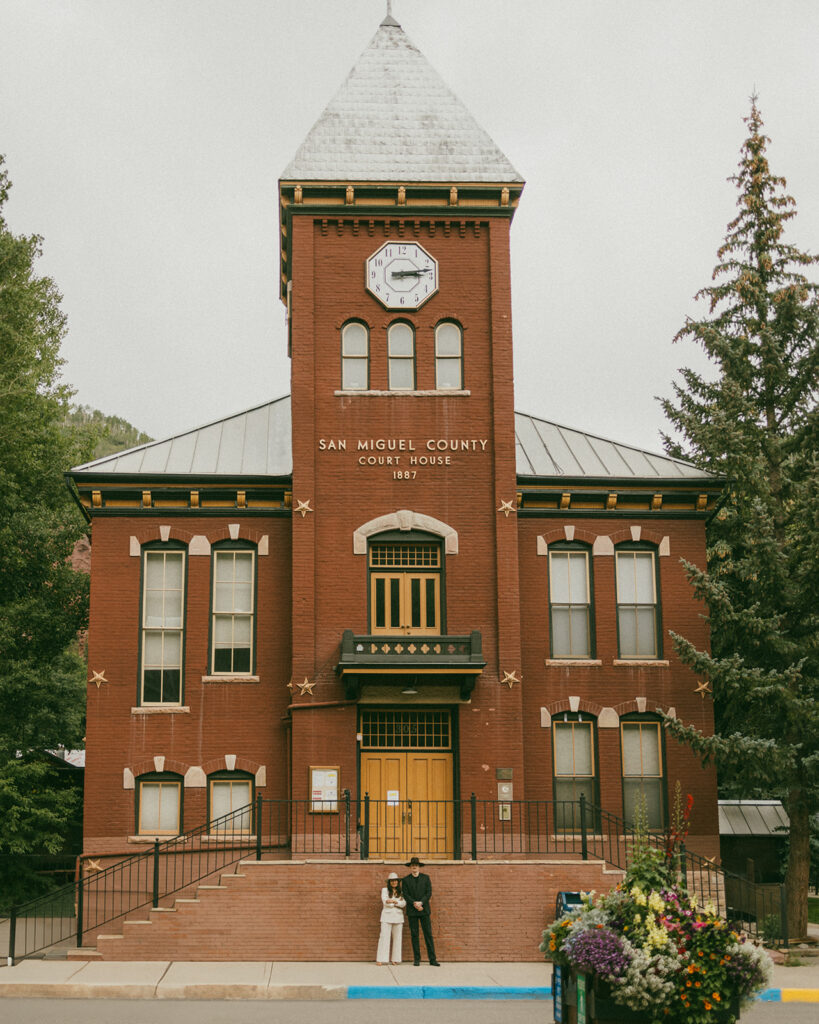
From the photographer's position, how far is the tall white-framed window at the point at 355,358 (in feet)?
79.8

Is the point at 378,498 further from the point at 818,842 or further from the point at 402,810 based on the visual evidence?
the point at 818,842

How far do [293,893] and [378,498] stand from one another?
7.67 m

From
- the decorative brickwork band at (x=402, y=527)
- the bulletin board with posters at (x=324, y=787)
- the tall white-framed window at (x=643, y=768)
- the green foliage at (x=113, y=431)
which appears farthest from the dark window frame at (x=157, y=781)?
the green foliage at (x=113, y=431)

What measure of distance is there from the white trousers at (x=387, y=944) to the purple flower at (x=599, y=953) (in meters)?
9.06

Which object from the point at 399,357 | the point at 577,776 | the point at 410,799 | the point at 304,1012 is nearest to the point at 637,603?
the point at 577,776

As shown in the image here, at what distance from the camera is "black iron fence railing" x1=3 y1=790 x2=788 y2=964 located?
2166cm

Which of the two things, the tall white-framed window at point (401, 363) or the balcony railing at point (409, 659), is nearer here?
the balcony railing at point (409, 659)

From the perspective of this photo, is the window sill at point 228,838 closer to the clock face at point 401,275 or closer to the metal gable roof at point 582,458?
the metal gable roof at point 582,458

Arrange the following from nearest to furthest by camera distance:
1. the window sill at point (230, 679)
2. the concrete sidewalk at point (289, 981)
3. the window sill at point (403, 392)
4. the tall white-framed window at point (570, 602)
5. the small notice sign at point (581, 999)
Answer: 1. the small notice sign at point (581, 999)
2. the concrete sidewalk at point (289, 981)
3. the window sill at point (230, 679)
4. the window sill at point (403, 392)
5. the tall white-framed window at point (570, 602)

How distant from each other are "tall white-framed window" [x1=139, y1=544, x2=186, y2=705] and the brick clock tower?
2589mm

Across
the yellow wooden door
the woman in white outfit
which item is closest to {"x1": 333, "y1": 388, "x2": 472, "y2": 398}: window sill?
the yellow wooden door

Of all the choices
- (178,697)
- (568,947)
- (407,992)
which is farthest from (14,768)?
(568,947)

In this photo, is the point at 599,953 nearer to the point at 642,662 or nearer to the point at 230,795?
the point at 230,795

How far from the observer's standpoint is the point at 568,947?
10641 millimetres
